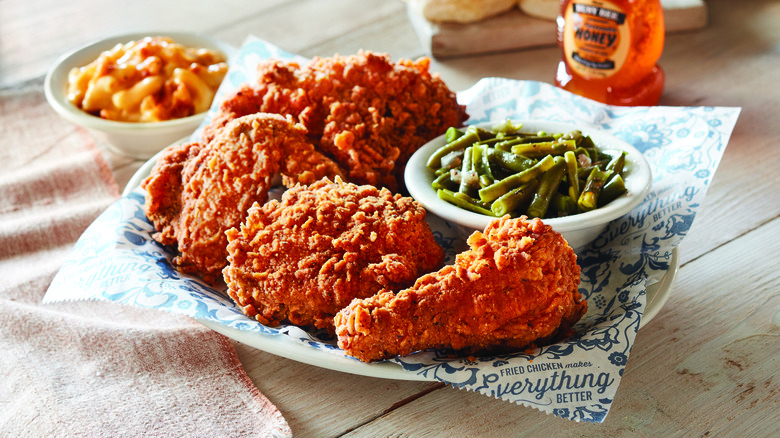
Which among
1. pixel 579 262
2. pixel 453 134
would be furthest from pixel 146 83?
pixel 579 262

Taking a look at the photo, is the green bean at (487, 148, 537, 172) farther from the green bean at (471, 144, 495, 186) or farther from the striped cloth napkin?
the striped cloth napkin

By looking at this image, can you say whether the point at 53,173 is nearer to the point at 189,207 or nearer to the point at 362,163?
the point at 189,207

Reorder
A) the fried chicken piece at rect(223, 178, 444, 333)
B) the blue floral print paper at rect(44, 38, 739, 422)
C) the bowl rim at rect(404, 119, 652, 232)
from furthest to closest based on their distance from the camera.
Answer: the bowl rim at rect(404, 119, 652, 232) < the fried chicken piece at rect(223, 178, 444, 333) < the blue floral print paper at rect(44, 38, 739, 422)

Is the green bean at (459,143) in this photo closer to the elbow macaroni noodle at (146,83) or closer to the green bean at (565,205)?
the green bean at (565,205)

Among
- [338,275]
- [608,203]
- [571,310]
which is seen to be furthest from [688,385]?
[338,275]

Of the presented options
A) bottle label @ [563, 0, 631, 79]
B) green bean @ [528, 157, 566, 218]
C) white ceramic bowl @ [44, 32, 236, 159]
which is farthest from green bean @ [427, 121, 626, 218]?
white ceramic bowl @ [44, 32, 236, 159]

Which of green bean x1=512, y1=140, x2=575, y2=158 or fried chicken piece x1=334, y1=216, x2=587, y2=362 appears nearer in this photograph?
fried chicken piece x1=334, y1=216, x2=587, y2=362

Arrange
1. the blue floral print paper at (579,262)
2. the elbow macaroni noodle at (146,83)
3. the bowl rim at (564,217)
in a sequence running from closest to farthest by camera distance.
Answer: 1. the blue floral print paper at (579,262)
2. the bowl rim at (564,217)
3. the elbow macaroni noodle at (146,83)

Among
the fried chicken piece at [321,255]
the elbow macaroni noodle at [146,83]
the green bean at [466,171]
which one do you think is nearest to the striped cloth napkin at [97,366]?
the fried chicken piece at [321,255]
